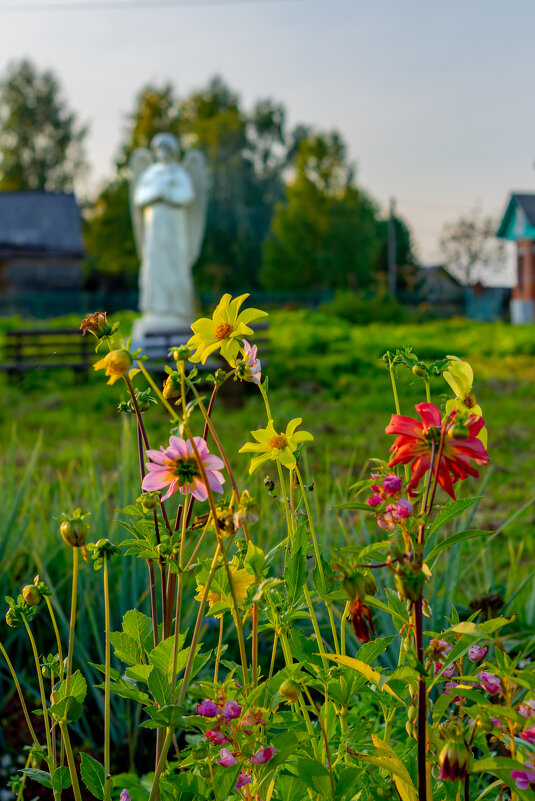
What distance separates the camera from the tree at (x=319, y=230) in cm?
2447

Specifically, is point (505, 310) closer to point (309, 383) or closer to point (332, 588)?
point (309, 383)

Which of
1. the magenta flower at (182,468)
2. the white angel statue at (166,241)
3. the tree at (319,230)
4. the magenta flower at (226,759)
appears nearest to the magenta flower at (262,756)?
the magenta flower at (226,759)

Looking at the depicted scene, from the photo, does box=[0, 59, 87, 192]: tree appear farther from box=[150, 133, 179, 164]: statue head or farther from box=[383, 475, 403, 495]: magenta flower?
box=[383, 475, 403, 495]: magenta flower

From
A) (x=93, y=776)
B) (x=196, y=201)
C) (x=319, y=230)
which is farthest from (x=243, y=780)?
(x=319, y=230)

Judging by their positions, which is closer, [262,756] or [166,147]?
[262,756]

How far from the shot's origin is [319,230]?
81.7ft

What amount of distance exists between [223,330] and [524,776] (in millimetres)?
451

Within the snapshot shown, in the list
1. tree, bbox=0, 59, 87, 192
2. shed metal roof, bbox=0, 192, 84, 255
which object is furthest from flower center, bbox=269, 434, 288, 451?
tree, bbox=0, 59, 87, 192

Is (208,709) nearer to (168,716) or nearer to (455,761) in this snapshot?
(168,716)

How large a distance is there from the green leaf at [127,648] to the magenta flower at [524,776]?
36 centimetres

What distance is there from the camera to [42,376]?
346 inches

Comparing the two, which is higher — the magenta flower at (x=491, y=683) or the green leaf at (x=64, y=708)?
the magenta flower at (x=491, y=683)

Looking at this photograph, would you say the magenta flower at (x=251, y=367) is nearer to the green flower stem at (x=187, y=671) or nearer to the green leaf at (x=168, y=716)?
the green flower stem at (x=187, y=671)

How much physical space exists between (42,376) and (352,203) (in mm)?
18169
